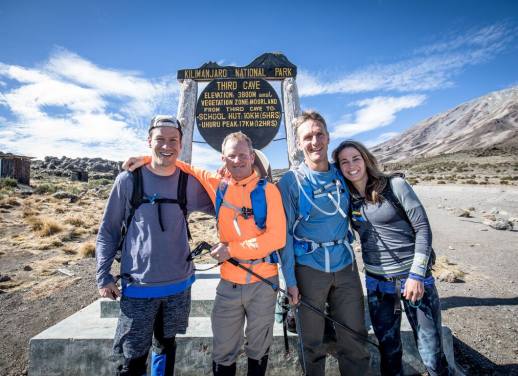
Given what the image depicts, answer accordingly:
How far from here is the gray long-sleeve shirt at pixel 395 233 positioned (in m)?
2.12

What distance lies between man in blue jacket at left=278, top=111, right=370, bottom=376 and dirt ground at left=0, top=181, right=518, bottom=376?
1935 mm

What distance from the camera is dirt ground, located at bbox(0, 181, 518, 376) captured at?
3.40 meters

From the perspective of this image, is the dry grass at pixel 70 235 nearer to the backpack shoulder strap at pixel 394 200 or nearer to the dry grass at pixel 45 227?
the dry grass at pixel 45 227

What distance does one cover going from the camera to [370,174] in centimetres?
238

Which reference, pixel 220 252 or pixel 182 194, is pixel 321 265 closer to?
pixel 220 252

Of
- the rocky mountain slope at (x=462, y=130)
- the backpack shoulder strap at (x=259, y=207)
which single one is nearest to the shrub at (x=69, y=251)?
the backpack shoulder strap at (x=259, y=207)

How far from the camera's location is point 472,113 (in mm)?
173625

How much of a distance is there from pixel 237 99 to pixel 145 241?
2.75 m

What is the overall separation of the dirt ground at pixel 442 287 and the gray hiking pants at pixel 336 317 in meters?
1.84

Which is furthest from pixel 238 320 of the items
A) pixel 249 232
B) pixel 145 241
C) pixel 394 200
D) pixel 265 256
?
pixel 394 200

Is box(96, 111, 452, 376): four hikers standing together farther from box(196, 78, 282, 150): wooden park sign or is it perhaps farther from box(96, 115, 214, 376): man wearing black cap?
box(196, 78, 282, 150): wooden park sign

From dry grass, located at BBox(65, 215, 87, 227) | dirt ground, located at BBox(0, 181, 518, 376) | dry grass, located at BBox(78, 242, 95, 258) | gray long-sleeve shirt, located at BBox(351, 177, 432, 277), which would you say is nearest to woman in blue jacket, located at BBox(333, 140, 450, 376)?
gray long-sleeve shirt, located at BBox(351, 177, 432, 277)

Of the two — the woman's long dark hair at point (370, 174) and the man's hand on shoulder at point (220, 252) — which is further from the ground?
the woman's long dark hair at point (370, 174)

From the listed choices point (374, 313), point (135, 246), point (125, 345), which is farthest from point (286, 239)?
point (125, 345)
